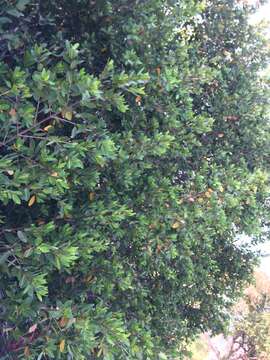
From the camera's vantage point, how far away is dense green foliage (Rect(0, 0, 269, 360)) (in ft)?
8.73

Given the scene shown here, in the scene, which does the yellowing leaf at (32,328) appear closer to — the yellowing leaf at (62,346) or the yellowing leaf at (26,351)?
the yellowing leaf at (26,351)

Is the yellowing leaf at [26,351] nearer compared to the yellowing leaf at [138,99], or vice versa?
the yellowing leaf at [26,351]

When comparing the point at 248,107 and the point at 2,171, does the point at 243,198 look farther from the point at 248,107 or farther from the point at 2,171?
the point at 2,171

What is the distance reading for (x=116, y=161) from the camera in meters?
3.40

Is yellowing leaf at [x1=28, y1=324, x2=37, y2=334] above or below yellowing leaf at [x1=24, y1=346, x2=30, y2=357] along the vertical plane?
above

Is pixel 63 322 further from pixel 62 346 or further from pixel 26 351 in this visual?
pixel 26 351

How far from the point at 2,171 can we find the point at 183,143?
2.26m

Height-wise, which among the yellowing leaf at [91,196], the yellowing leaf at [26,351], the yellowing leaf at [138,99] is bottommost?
the yellowing leaf at [26,351]

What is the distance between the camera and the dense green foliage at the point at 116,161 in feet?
8.73

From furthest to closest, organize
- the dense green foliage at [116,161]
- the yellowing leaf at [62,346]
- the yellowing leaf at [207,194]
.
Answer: the yellowing leaf at [207,194]
the yellowing leaf at [62,346]
the dense green foliage at [116,161]

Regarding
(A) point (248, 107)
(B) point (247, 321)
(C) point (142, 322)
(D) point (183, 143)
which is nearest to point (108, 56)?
(D) point (183, 143)

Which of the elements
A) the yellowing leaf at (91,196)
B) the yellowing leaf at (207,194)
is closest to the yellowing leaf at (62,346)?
the yellowing leaf at (91,196)

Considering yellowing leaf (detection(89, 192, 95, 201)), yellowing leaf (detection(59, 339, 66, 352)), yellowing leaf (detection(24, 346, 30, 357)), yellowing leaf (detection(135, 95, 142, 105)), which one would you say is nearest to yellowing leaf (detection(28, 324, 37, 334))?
yellowing leaf (detection(24, 346, 30, 357))

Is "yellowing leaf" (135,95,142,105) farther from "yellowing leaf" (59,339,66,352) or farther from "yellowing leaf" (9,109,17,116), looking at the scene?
"yellowing leaf" (59,339,66,352)
